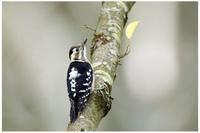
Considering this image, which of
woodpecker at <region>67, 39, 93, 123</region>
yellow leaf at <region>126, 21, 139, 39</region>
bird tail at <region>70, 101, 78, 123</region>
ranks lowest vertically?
bird tail at <region>70, 101, 78, 123</region>

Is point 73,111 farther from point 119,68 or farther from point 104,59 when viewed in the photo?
point 119,68

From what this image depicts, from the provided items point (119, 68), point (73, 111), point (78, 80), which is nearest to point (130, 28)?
point (119, 68)

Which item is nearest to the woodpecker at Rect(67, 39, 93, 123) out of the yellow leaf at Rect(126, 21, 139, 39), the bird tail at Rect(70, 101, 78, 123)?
the bird tail at Rect(70, 101, 78, 123)

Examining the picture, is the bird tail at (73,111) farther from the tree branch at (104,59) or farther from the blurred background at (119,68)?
the blurred background at (119,68)

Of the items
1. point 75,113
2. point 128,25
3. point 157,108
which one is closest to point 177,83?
point 157,108

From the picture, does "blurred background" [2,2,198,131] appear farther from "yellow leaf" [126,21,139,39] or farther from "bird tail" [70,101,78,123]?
"bird tail" [70,101,78,123]

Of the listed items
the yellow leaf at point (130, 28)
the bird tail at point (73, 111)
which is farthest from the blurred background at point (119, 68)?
the bird tail at point (73, 111)
